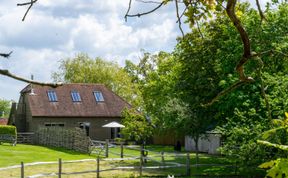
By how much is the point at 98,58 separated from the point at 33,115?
23.3 meters

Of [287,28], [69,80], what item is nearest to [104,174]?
[287,28]

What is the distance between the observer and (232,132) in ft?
61.6

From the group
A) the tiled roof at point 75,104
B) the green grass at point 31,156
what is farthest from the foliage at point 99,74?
the green grass at point 31,156

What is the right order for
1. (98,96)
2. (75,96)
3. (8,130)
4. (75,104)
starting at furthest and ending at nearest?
1. (98,96)
2. (75,96)
3. (75,104)
4. (8,130)

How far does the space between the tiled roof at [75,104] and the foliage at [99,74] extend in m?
14.5

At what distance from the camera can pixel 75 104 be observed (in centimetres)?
4803

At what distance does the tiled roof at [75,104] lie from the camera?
46344 mm

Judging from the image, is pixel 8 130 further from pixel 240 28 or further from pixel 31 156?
pixel 240 28

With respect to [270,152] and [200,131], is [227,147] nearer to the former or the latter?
[270,152]

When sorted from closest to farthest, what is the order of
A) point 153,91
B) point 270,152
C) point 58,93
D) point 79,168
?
point 270,152 → point 79,168 → point 153,91 → point 58,93

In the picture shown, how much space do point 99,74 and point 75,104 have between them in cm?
1865

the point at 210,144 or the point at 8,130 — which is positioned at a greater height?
the point at 8,130

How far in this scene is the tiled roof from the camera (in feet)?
152

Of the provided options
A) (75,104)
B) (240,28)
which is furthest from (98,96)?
(240,28)
